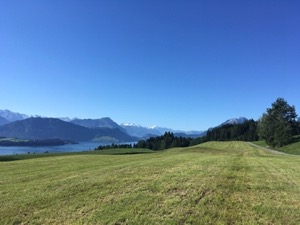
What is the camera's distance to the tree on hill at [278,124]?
272 ft

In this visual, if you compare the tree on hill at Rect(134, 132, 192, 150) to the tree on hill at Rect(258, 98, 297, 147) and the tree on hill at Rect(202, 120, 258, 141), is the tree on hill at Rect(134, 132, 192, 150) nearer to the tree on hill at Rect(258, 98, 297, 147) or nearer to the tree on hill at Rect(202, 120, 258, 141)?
the tree on hill at Rect(202, 120, 258, 141)

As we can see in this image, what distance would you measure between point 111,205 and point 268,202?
17.6 ft

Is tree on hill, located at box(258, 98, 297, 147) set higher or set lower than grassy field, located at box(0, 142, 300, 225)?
higher

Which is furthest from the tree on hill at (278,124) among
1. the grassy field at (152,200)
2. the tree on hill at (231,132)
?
the grassy field at (152,200)

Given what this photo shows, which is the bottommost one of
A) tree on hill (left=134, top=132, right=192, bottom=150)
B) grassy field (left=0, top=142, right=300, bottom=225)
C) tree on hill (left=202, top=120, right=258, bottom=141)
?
grassy field (left=0, top=142, right=300, bottom=225)

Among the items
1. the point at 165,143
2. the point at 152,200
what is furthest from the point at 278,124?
the point at 165,143

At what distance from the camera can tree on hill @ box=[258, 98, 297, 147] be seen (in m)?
82.9

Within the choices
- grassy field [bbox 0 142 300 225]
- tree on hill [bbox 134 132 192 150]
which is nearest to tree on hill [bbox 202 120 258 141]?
tree on hill [bbox 134 132 192 150]

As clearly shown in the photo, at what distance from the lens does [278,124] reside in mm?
88938

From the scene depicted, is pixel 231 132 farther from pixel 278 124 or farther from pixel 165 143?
pixel 278 124

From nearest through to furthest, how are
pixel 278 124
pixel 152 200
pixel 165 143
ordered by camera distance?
1. pixel 152 200
2. pixel 278 124
3. pixel 165 143

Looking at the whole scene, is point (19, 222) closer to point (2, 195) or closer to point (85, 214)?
point (85, 214)

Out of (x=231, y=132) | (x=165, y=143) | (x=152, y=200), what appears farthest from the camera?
(x=231, y=132)

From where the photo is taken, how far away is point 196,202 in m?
10.4
